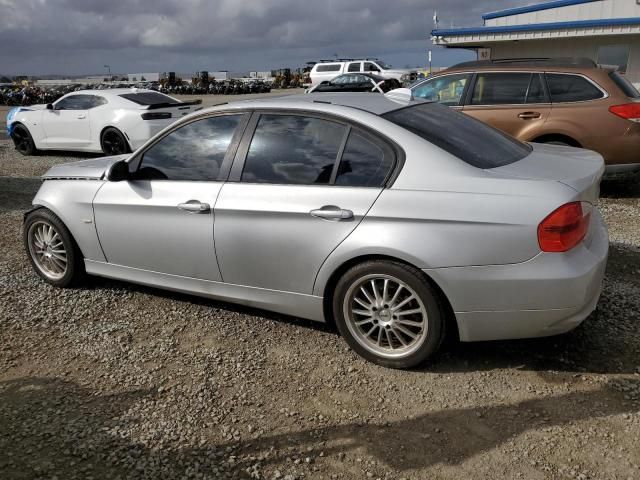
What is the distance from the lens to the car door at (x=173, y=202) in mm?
3697

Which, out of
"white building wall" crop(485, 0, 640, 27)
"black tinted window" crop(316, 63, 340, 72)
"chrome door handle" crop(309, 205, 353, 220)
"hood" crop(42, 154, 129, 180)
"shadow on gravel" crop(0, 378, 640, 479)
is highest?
"white building wall" crop(485, 0, 640, 27)

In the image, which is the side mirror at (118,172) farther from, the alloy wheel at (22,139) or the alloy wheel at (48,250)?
the alloy wheel at (22,139)

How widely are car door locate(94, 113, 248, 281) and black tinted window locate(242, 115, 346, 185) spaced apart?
7.6 inches

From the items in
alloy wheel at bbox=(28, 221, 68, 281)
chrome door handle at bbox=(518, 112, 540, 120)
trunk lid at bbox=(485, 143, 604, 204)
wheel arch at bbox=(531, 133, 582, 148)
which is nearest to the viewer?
trunk lid at bbox=(485, 143, 604, 204)

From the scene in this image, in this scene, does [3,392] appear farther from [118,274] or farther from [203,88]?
[203,88]

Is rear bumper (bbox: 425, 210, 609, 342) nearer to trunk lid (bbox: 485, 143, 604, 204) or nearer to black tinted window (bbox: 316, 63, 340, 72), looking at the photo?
trunk lid (bbox: 485, 143, 604, 204)

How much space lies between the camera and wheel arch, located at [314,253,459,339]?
10.1 ft

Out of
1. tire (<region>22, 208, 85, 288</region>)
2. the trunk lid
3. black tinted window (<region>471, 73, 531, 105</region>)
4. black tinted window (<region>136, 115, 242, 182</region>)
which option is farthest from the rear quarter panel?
black tinted window (<region>471, 73, 531, 105</region>)

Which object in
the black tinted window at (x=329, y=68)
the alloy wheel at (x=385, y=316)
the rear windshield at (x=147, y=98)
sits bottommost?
the alloy wheel at (x=385, y=316)

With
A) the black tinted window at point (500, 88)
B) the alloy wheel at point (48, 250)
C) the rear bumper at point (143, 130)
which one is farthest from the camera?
the rear bumper at point (143, 130)

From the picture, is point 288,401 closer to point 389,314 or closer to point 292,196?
point 389,314

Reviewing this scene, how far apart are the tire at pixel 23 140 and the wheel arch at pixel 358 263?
10975 mm

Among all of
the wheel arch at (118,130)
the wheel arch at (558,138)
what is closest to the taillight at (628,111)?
the wheel arch at (558,138)

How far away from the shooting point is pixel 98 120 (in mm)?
10789
